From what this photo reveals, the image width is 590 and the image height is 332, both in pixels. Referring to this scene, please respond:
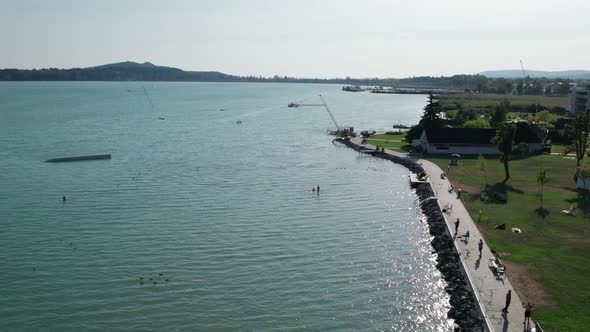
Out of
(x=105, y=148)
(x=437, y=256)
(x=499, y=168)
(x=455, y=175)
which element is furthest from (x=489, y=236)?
(x=105, y=148)

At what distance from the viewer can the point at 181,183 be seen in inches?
2140

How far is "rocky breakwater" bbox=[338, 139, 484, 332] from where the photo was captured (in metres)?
25.3

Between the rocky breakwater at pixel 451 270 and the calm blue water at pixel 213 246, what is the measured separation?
612 mm

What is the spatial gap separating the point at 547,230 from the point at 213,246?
2221 cm

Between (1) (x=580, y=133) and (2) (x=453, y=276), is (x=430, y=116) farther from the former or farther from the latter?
(2) (x=453, y=276)

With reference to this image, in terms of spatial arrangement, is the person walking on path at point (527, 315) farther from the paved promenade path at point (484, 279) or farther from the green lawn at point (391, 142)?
the green lawn at point (391, 142)

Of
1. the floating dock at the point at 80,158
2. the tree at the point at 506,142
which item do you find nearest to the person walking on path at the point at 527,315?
the tree at the point at 506,142

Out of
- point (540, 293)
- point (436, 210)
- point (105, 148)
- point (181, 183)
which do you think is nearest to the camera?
point (540, 293)

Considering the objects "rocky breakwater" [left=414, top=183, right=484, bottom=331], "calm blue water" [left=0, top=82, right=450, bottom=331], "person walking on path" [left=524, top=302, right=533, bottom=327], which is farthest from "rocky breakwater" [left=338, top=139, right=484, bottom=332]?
"person walking on path" [left=524, top=302, right=533, bottom=327]

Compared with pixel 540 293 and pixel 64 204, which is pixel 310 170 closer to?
pixel 64 204

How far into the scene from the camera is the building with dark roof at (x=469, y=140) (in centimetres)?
6906

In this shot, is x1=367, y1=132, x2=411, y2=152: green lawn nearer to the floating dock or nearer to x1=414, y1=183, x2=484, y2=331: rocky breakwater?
x1=414, y1=183, x2=484, y2=331: rocky breakwater

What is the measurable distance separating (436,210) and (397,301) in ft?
52.7

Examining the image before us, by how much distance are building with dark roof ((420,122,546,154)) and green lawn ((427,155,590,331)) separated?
842 centimetres
